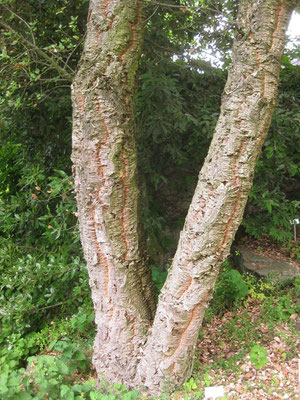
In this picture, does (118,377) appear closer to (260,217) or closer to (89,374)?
(89,374)

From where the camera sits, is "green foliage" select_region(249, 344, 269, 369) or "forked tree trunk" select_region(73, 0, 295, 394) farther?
"green foliage" select_region(249, 344, 269, 369)

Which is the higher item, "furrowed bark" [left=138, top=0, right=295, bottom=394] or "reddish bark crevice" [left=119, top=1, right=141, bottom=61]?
"reddish bark crevice" [left=119, top=1, right=141, bottom=61]

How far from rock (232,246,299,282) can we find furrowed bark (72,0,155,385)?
2282mm

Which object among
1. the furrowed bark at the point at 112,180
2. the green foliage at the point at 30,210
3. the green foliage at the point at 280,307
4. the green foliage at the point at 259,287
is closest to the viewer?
the furrowed bark at the point at 112,180

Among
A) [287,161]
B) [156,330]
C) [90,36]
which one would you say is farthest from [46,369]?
[287,161]

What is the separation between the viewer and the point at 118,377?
2.88 meters

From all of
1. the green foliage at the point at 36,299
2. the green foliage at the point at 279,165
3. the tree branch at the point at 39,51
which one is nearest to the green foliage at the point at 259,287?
the green foliage at the point at 279,165

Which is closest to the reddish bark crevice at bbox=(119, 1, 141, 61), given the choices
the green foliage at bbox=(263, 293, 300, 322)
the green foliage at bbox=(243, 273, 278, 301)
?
the green foliage at bbox=(263, 293, 300, 322)

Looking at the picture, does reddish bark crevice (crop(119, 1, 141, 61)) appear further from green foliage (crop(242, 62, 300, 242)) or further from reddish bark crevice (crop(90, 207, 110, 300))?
green foliage (crop(242, 62, 300, 242))

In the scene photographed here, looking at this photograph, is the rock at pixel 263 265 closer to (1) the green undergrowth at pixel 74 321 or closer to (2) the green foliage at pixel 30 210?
(1) the green undergrowth at pixel 74 321

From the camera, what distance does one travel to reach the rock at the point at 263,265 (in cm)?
446

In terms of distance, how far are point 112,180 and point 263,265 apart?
315 centimetres

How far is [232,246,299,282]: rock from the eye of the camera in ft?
14.6

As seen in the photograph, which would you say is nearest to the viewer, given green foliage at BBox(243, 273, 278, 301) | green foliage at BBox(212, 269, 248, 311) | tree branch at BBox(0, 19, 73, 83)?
tree branch at BBox(0, 19, 73, 83)
